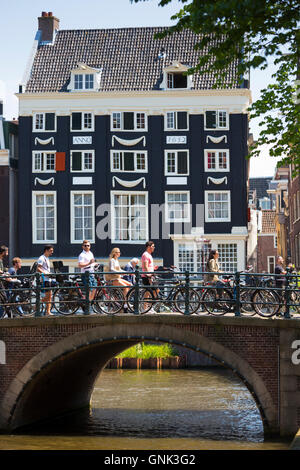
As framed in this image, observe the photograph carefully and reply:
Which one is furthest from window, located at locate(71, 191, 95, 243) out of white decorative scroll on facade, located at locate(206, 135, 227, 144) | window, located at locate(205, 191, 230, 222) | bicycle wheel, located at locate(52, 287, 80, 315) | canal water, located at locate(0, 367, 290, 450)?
bicycle wheel, located at locate(52, 287, 80, 315)

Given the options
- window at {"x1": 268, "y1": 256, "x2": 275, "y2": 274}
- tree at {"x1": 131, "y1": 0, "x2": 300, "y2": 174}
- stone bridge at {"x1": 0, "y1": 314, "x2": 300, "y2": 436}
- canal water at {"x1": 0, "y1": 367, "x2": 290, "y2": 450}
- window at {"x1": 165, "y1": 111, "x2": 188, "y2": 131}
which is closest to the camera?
tree at {"x1": 131, "y1": 0, "x2": 300, "y2": 174}

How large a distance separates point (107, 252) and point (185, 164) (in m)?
5.62

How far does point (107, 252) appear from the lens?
43156 millimetres

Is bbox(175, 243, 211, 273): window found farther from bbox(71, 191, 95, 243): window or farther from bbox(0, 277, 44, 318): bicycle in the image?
bbox(0, 277, 44, 318): bicycle

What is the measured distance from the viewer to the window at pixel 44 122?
43781 millimetres

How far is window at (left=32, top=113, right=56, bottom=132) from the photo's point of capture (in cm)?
4378

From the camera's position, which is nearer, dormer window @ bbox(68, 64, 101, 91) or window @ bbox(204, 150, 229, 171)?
window @ bbox(204, 150, 229, 171)

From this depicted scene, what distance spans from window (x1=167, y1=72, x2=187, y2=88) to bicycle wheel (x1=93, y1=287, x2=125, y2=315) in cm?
2522

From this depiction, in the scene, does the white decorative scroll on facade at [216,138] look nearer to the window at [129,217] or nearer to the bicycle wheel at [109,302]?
the window at [129,217]

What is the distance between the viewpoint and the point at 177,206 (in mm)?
43219

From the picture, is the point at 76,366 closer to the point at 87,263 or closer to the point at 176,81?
the point at 87,263

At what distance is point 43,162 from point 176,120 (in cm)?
675

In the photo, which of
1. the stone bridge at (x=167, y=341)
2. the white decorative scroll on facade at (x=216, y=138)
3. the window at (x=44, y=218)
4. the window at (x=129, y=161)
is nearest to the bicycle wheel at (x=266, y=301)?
the stone bridge at (x=167, y=341)
